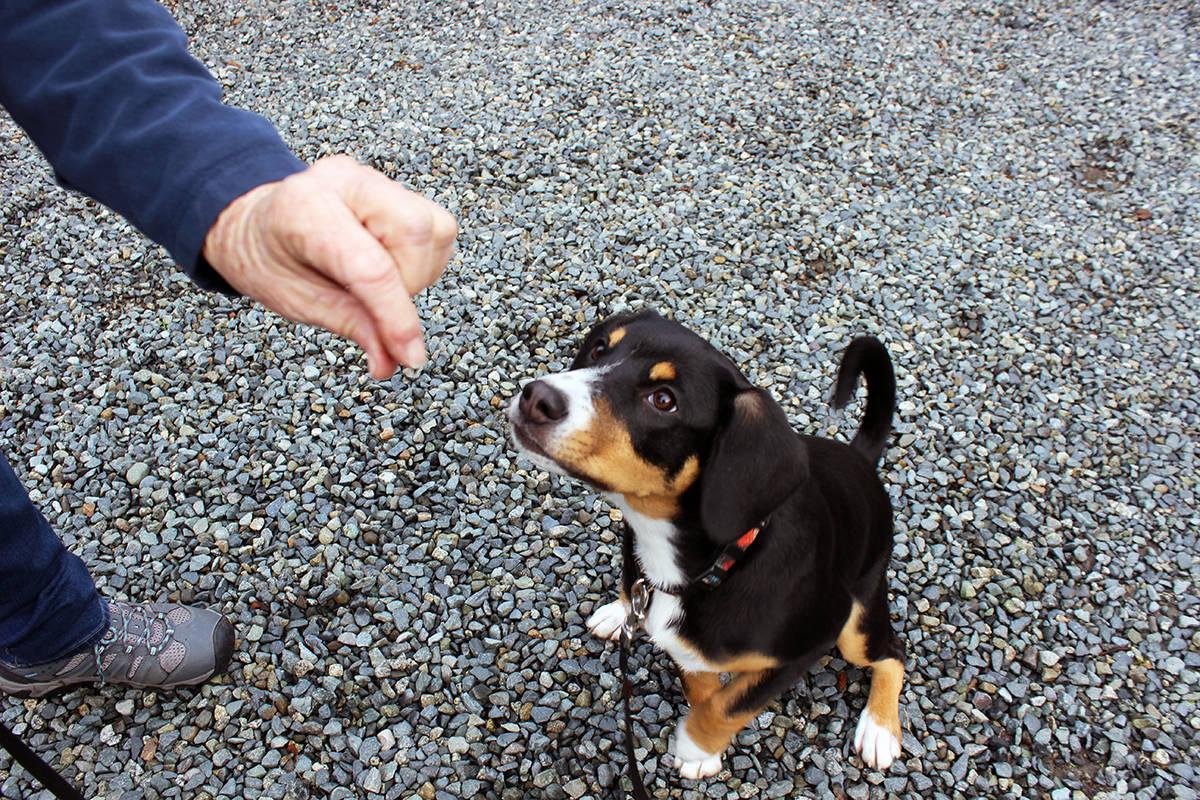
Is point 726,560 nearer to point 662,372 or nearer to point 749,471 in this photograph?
point 749,471

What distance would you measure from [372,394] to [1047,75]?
6454mm

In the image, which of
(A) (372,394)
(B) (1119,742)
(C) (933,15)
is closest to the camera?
(B) (1119,742)

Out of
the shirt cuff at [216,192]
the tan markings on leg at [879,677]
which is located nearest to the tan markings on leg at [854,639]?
the tan markings on leg at [879,677]

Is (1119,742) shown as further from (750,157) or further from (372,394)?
(750,157)

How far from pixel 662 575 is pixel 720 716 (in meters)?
0.52

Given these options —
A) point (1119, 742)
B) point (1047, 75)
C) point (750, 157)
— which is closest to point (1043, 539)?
point (1119, 742)

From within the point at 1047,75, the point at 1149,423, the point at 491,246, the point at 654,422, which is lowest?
the point at 491,246

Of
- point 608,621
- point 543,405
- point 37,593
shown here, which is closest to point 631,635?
point 608,621

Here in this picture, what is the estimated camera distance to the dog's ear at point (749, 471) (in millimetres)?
2045

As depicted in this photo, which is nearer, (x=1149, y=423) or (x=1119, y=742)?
(x=1119, y=742)

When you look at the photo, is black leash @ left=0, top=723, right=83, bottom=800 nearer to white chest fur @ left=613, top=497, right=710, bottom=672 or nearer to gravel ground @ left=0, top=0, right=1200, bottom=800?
gravel ground @ left=0, top=0, right=1200, bottom=800

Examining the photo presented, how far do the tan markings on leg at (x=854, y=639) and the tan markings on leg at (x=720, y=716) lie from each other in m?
0.47

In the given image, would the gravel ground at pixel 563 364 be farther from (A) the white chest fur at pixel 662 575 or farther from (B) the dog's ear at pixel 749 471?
(B) the dog's ear at pixel 749 471

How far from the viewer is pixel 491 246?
16.0 feet
